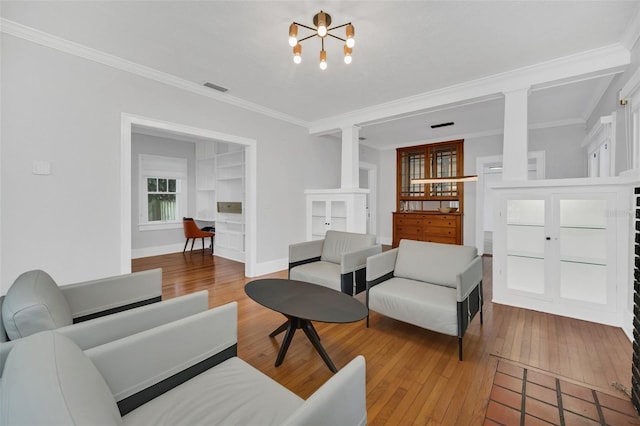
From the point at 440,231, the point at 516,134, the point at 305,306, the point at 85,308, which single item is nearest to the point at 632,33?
the point at 516,134

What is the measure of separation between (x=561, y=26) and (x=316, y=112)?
3185 mm

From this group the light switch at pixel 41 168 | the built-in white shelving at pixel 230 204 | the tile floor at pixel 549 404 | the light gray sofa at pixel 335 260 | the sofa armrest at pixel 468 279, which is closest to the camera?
the tile floor at pixel 549 404

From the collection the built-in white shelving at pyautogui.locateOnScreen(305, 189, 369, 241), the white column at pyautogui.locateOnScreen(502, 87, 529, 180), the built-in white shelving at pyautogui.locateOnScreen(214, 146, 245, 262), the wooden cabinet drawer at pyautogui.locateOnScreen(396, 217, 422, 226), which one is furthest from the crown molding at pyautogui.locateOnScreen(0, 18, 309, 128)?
the wooden cabinet drawer at pyautogui.locateOnScreen(396, 217, 422, 226)

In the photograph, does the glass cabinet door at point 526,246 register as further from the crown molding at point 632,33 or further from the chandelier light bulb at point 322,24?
the chandelier light bulb at point 322,24

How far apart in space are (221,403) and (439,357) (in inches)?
72.0

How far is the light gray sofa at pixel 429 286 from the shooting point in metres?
2.24

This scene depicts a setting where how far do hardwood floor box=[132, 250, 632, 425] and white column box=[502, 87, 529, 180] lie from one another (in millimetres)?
1638

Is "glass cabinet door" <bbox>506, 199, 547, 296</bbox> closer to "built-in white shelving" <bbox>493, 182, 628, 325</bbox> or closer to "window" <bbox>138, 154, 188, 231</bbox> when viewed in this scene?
"built-in white shelving" <bbox>493, 182, 628, 325</bbox>

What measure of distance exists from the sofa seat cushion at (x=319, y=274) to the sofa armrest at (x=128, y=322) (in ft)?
4.95

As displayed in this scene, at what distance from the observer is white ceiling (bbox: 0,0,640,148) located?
7.25 ft

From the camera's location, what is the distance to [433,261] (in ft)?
9.29

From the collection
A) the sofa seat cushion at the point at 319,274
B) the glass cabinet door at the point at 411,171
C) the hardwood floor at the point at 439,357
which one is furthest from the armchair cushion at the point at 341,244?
the glass cabinet door at the point at 411,171

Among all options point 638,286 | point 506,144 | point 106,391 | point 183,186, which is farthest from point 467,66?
point 183,186

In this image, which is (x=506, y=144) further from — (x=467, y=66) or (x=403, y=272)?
(x=403, y=272)
